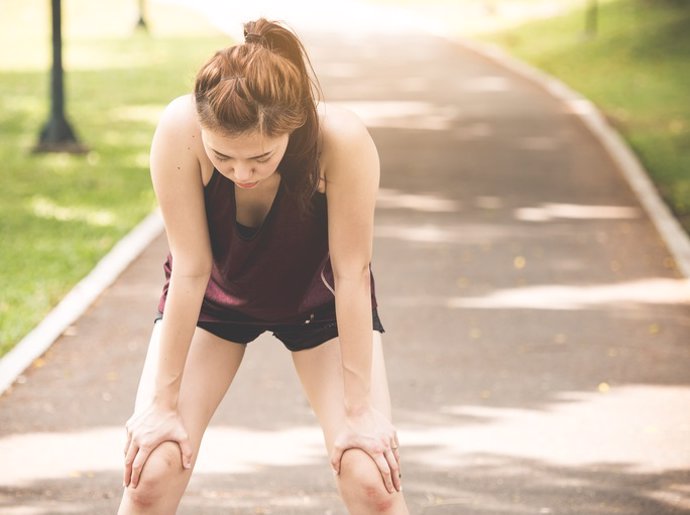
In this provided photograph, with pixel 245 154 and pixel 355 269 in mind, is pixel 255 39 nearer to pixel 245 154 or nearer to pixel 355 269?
pixel 245 154

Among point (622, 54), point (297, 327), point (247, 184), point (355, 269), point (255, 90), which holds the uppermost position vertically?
point (255, 90)

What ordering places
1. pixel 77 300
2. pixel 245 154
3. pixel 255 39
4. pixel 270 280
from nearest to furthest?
1. pixel 245 154
2. pixel 255 39
3. pixel 270 280
4. pixel 77 300

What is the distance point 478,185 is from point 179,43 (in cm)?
1519

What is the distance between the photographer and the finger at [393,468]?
3316 mm

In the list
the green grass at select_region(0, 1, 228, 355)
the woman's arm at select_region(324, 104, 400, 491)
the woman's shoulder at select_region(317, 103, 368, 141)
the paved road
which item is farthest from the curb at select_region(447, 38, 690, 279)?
the woman's shoulder at select_region(317, 103, 368, 141)

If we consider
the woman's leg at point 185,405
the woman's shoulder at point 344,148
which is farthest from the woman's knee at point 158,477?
the woman's shoulder at point 344,148

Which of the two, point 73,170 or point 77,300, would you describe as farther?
point 73,170

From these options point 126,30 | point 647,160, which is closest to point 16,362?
point 647,160

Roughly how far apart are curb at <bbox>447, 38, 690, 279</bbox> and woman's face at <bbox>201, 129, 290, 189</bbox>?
6.01 meters

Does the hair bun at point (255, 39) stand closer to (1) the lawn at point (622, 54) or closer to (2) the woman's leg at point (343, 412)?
(2) the woman's leg at point (343, 412)

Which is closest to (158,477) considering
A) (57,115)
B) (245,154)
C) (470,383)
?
(245,154)

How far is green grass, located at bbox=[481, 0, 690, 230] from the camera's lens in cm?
1383

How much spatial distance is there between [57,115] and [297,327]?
10240 mm

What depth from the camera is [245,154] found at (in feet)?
10.1
